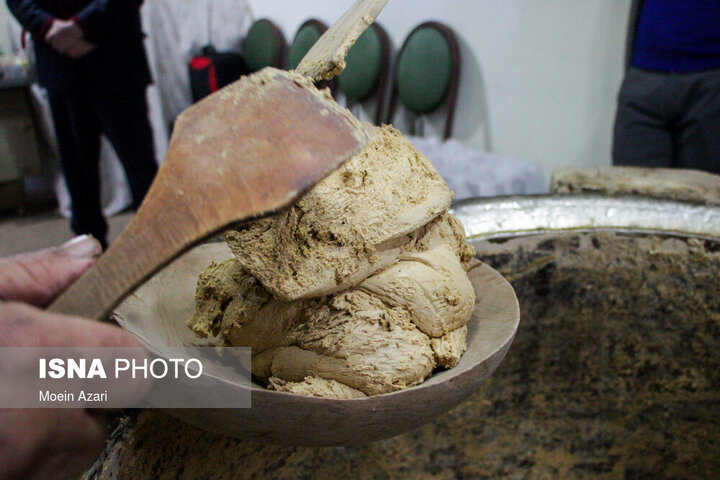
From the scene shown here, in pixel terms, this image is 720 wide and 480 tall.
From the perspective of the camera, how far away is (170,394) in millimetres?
573

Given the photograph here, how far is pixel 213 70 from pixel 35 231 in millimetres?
1959

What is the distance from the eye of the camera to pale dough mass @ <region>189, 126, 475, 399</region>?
63cm

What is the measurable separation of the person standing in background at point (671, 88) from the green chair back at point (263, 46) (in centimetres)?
123

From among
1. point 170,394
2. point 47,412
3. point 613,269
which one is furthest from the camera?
point 613,269

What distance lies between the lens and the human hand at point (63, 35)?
1.63m

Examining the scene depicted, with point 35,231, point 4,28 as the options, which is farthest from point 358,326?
point 35,231

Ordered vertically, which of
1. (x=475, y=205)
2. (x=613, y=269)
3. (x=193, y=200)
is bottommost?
(x=613, y=269)

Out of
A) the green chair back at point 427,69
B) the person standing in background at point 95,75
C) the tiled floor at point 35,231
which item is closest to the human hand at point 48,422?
the person standing in background at point 95,75

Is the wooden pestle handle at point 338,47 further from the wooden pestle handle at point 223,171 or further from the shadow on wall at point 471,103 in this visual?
the shadow on wall at point 471,103

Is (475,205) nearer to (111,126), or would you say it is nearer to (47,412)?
(47,412)

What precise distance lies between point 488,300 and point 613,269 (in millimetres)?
435

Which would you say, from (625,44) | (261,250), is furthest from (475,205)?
(625,44)

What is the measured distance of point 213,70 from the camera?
5.39ft

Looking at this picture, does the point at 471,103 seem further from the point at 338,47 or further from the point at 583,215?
the point at 338,47
